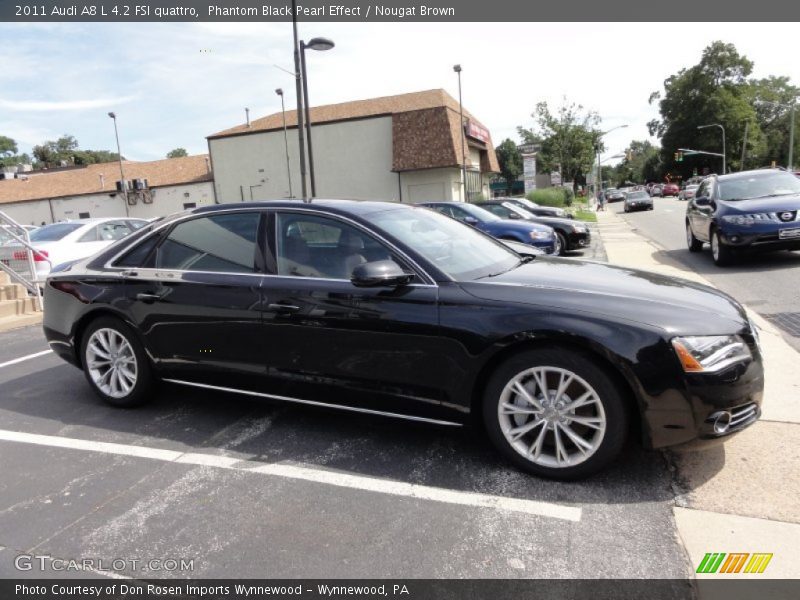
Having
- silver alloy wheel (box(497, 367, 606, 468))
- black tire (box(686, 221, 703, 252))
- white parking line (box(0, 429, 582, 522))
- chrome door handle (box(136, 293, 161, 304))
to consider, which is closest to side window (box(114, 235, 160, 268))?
chrome door handle (box(136, 293, 161, 304))

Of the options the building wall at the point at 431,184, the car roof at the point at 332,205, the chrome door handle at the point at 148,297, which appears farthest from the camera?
the building wall at the point at 431,184

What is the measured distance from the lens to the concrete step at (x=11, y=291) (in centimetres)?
870

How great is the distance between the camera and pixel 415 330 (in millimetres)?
3260

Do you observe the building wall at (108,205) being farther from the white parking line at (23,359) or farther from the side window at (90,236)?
the white parking line at (23,359)

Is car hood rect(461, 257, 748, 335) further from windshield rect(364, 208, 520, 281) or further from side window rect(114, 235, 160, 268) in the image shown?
side window rect(114, 235, 160, 268)

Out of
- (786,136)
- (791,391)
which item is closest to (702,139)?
(786,136)

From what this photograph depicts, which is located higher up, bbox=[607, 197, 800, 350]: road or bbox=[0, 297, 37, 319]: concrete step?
bbox=[0, 297, 37, 319]: concrete step

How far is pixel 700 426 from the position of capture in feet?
9.26

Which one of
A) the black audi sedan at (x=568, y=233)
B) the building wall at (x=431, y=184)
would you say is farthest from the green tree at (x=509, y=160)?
the black audi sedan at (x=568, y=233)

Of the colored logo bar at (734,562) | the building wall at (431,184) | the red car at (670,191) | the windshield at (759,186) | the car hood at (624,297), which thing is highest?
the building wall at (431,184)

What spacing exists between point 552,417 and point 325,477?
1.32 m

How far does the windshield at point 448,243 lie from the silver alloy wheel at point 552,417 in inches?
29.2

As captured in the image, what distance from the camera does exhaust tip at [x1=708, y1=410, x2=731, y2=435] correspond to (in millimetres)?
2826

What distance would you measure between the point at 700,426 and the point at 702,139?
292 feet
